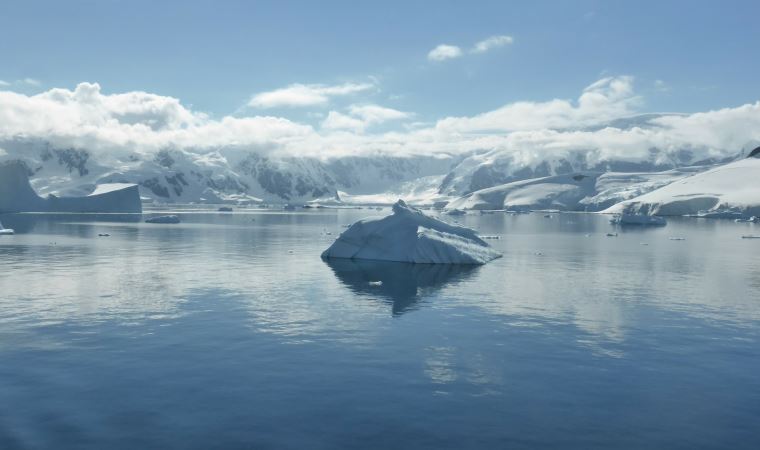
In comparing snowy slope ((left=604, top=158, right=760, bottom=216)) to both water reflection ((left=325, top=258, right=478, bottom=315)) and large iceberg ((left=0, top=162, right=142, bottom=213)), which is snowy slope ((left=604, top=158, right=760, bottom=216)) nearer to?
water reflection ((left=325, top=258, right=478, bottom=315))

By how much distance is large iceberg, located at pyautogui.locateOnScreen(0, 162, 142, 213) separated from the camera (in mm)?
141625

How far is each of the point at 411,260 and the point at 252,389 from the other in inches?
1298

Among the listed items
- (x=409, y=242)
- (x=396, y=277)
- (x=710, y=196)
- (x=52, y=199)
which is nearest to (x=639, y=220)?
(x=710, y=196)

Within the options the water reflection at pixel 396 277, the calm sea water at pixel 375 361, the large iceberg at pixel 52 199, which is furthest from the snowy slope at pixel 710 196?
the large iceberg at pixel 52 199

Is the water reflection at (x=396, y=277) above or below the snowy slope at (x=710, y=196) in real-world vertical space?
below

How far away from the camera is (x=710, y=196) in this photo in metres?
179

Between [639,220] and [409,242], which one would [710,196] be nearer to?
[639,220]

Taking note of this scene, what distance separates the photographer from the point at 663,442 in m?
14.5

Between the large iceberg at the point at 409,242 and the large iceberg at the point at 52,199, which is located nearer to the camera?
the large iceberg at the point at 409,242

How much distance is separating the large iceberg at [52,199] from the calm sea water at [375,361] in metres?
116

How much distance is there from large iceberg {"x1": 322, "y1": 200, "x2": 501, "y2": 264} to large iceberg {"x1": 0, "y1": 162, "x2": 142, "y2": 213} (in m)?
121

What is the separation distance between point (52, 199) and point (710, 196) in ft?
608

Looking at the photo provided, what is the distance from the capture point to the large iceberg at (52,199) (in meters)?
142

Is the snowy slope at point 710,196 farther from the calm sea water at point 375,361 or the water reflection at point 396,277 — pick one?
the water reflection at point 396,277
